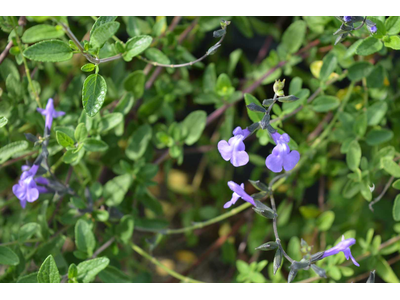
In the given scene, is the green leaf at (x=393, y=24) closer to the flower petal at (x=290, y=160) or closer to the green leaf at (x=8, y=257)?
the flower petal at (x=290, y=160)

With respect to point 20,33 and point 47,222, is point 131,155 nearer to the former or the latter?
point 47,222

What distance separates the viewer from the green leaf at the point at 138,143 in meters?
1.36

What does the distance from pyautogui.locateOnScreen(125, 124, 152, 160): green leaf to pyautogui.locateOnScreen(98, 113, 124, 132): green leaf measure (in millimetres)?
177

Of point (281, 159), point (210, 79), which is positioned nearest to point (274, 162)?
point (281, 159)

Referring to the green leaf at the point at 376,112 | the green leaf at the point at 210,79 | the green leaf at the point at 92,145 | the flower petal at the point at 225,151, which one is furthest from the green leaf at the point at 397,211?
the green leaf at the point at 92,145

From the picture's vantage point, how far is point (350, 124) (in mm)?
1346

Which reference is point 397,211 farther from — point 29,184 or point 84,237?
point 29,184

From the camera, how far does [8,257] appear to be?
1.10 meters

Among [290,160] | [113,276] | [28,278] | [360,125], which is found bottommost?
[113,276]

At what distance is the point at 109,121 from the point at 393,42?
79 cm

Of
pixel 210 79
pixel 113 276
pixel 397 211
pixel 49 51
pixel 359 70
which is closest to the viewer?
pixel 49 51

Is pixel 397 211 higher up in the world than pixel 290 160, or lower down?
lower down

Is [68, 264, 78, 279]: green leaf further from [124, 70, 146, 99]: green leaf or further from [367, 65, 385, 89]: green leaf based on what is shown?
[367, 65, 385, 89]: green leaf

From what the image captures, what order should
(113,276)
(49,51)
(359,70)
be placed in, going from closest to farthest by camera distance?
(49,51) < (113,276) < (359,70)
